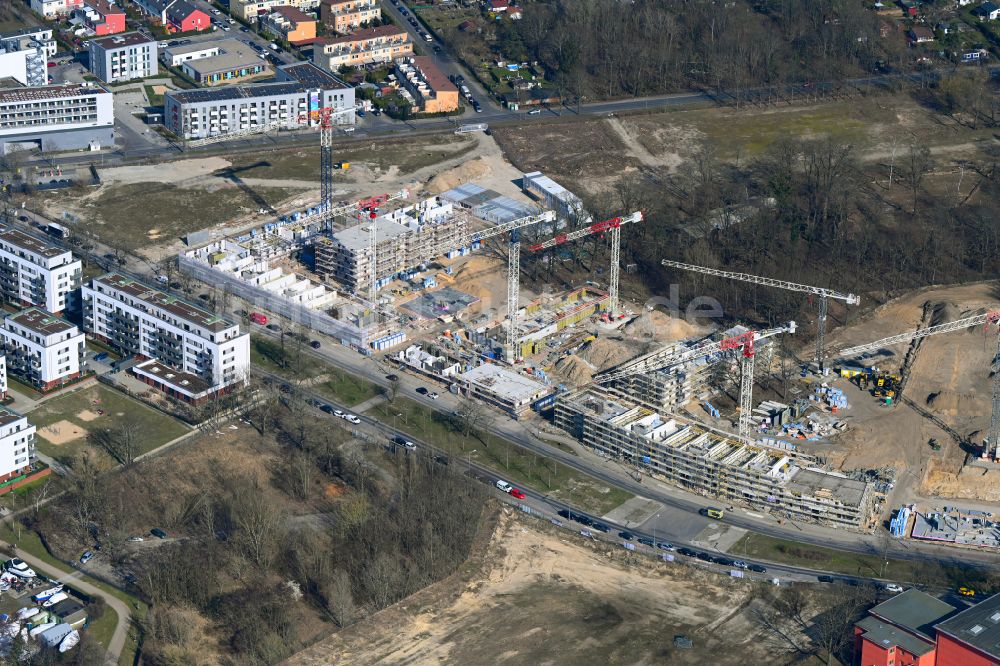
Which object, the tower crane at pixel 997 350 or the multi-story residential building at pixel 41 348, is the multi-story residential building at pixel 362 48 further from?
the tower crane at pixel 997 350

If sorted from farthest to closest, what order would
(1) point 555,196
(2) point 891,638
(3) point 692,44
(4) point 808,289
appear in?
(3) point 692,44 → (1) point 555,196 → (4) point 808,289 → (2) point 891,638

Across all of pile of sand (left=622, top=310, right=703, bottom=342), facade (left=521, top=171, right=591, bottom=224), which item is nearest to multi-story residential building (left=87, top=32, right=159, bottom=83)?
facade (left=521, top=171, right=591, bottom=224)

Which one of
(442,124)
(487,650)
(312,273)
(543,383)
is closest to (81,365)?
(312,273)

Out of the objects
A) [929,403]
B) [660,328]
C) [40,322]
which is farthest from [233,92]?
[929,403]

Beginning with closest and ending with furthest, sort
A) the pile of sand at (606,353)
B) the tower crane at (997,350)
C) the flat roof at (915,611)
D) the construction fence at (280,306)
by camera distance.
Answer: the flat roof at (915,611) → the tower crane at (997,350) → the pile of sand at (606,353) → the construction fence at (280,306)

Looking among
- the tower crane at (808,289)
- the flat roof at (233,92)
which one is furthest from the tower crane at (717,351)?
the flat roof at (233,92)

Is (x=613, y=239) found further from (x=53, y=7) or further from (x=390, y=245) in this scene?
(x=53, y=7)
